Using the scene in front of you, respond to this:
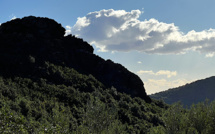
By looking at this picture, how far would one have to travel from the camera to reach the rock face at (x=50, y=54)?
2621 inches

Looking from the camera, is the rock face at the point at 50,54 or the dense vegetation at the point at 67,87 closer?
the dense vegetation at the point at 67,87

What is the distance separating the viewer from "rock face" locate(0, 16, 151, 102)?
6656cm

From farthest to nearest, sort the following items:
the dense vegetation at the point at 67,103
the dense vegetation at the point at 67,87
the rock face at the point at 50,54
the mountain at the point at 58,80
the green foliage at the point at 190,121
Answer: the rock face at the point at 50,54, the mountain at the point at 58,80, the dense vegetation at the point at 67,103, the dense vegetation at the point at 67,87, the green foliage at the point at 190,121

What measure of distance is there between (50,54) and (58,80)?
14457 mm

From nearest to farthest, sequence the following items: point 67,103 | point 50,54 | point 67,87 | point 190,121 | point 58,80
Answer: point 190,121 → point 67,103 → point 67,87 → point 58,80 → point 50,54

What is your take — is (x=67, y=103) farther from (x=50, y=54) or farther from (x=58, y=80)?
(x=50, y=54)

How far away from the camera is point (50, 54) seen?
77.0 meters

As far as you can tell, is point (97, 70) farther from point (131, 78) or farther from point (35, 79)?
point (35, 79)

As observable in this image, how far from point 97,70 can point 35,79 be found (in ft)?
103

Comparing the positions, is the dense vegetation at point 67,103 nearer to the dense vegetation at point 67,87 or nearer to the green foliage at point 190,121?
the dense vegetation at point 67,87

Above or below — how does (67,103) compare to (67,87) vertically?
below

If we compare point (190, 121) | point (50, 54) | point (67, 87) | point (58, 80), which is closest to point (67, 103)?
point (67, 87)

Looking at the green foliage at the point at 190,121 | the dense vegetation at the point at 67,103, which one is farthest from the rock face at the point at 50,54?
the green foliage at the point at 190,121

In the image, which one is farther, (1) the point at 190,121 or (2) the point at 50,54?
(2) the point at 50,54
